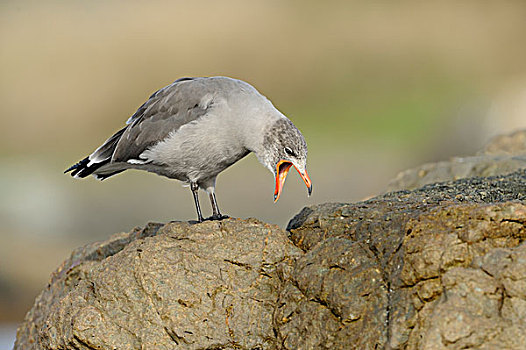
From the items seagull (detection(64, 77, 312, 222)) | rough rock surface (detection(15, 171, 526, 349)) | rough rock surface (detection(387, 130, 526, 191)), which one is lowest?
rough rock surface (detection(15, 171, 526, 349))

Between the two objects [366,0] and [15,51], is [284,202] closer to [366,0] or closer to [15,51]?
[15,51]

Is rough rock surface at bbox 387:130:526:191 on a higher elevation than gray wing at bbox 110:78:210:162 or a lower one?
higher

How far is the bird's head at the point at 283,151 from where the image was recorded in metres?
4.96

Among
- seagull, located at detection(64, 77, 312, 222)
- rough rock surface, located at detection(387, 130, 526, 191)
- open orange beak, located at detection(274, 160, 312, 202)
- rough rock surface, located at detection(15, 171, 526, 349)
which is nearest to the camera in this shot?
rough rock surface, located at detection(15, 171, 526, 349)

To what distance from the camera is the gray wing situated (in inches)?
216

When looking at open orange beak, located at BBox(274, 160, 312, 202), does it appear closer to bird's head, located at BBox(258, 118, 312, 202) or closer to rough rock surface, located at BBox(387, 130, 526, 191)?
bird's head, located at BBox(258, 118, 312, 202)

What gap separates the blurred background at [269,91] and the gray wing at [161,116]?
8.27 metres

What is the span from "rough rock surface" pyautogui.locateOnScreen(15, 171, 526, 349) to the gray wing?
1.13 meters

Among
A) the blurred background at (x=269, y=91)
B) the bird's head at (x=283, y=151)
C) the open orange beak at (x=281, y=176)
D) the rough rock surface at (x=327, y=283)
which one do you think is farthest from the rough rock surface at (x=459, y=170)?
the blurred background at (x=269, y=91)

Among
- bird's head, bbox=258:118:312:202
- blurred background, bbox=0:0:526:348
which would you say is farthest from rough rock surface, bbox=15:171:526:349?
blurred background, bbox=0:0:526:348

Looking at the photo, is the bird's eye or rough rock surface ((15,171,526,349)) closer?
rough rock surface ((15,171,526,349))

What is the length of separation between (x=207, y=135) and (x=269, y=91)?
20.4m

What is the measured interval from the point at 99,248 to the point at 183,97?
1246 millimetres

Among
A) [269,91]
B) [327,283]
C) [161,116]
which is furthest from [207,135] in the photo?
[269,91]
